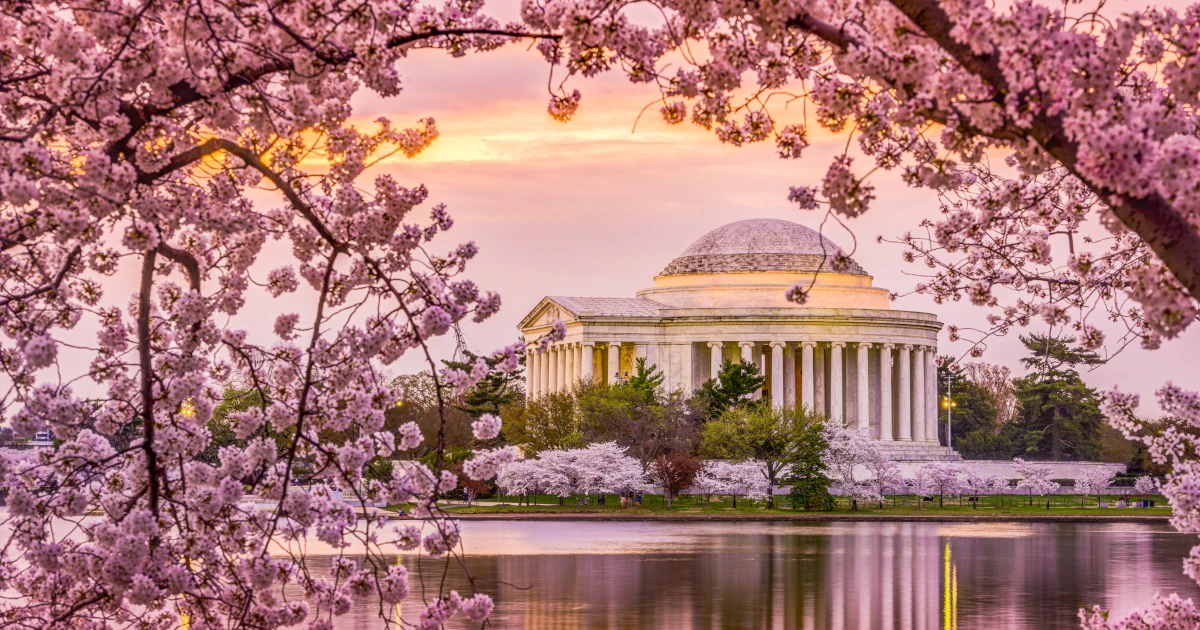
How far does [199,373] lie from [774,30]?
184 inches

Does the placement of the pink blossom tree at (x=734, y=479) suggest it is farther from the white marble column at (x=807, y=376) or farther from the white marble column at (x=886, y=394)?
the white marble column at (x=886, y=394)

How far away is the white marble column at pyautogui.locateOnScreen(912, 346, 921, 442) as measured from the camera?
132625mm

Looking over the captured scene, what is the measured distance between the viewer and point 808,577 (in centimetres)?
4031

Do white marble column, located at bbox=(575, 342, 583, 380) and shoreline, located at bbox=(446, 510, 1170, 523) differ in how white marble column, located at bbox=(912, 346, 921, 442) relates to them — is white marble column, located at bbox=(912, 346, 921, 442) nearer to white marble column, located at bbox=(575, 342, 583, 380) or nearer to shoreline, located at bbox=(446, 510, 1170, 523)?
white marble column, located at bbox=(575, 342, 583, 380)

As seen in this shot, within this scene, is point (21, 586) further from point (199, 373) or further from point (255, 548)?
point (199, 373)

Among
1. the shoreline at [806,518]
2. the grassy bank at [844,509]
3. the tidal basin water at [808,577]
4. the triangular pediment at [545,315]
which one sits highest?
the triangular pediment at [545,315]

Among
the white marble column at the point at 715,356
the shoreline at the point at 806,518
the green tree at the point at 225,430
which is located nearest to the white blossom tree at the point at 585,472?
the shoreline at the point at 806,518

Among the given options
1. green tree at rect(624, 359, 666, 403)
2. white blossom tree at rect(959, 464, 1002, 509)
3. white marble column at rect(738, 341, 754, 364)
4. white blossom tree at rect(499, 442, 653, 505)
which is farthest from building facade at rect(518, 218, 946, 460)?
white blossom tree at rect(499, 442, 653, 505)

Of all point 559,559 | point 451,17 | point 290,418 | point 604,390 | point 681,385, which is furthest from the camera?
point 681,385

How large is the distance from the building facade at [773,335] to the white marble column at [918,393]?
3.1 inches

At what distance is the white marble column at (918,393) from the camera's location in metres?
133

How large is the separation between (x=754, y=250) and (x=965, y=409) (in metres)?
39.8

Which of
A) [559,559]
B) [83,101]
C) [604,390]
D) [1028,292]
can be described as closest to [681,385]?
[604,390]

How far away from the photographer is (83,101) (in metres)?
9.87
